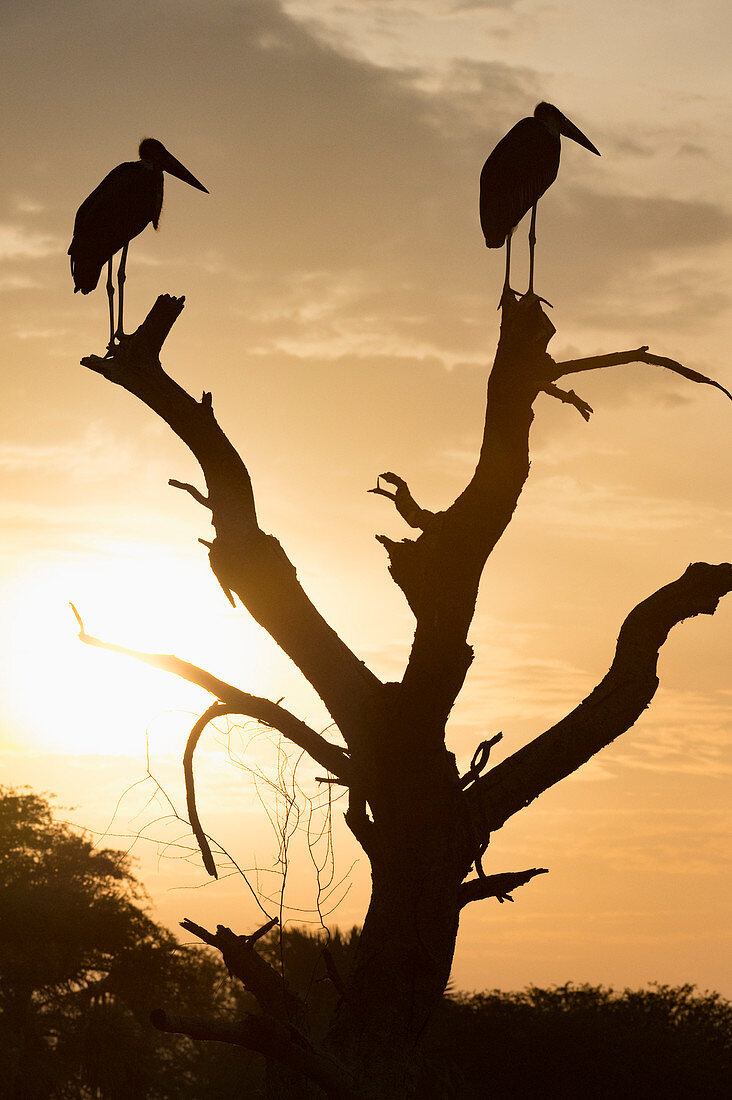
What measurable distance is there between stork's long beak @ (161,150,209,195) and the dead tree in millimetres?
7114

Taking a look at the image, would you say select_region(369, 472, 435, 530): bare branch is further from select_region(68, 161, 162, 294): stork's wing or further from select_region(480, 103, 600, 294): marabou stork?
select_region(68, 161, 162, 294): stork's wing

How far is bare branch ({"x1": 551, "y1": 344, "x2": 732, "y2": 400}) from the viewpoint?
7.88m

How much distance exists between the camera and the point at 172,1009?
91.3ft

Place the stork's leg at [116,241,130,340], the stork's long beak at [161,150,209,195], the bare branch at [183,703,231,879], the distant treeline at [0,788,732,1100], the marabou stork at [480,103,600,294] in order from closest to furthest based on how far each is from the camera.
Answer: the bare branch at [183,703,231,879] < the marabou stork at [480,103,600,294] < the stork's leg at [116,241,130,340] < the stork's long beak at [161,150,209,195] < the distant treeline at [0,788,732,1100]

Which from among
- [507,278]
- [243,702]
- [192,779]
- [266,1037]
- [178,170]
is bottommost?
[266,1037]

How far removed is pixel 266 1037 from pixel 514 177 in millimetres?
8355

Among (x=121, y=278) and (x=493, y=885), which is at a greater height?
(x=121, y=278)

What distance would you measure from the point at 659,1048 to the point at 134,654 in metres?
15.7

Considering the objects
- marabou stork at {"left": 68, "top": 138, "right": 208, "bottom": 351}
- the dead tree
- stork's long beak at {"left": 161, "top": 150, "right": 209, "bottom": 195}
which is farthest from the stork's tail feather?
the dead tree


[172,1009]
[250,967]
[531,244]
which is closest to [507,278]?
[531,244]

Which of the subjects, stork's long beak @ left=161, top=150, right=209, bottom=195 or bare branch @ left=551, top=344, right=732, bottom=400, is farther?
stork's long beak @ left=161, top=150, right=209, bottom=195

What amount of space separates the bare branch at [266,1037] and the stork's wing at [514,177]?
798 cm

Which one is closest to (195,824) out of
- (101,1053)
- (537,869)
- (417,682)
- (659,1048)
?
(417,682)

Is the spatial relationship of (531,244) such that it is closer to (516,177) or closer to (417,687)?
(516,177)
